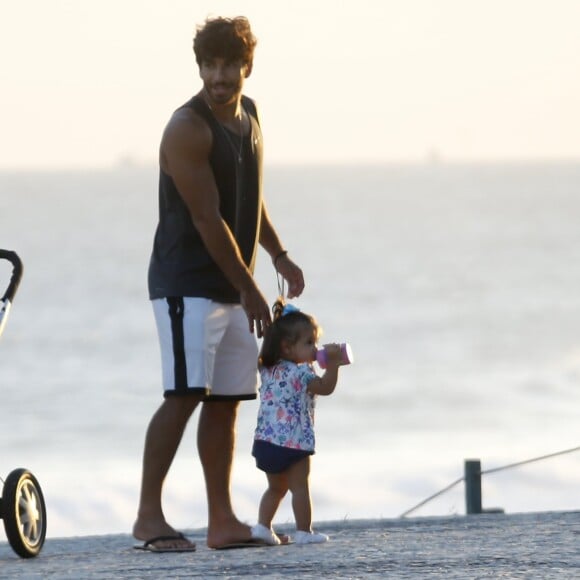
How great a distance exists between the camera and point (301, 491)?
22.3ft

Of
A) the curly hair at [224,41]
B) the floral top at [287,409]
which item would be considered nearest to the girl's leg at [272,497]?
the floral top at [287,409]

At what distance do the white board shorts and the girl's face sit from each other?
0.14 metres

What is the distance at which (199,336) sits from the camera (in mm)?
6555

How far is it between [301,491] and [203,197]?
1010mm

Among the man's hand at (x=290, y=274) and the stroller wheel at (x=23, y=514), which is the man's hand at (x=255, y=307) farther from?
the stroller wheel at (x=23, y=514)

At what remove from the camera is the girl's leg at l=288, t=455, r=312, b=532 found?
6793 mm

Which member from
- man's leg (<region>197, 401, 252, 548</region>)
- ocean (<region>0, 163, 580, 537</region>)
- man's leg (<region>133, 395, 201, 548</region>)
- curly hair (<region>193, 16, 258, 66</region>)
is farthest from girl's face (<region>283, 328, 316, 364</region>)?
ocean (<region>0, 163, 580, 537</region>)

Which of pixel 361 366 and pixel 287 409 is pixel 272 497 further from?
pixel 361 366

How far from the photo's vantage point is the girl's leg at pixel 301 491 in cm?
679

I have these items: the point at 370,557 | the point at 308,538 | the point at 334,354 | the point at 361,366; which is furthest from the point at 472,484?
the point at 361,366

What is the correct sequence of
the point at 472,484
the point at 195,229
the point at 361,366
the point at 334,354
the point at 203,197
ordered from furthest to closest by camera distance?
1. the point at 361,366
2. the point at 472,484
3. the point at 334,354
4. the point at 195,229
5. the point at 203,197

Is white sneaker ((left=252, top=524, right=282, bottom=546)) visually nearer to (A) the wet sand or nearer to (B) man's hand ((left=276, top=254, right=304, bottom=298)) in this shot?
(A) the wet sand

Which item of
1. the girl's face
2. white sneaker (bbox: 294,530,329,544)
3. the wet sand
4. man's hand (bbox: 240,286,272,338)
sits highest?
man's hand (bbox: 240,286,272,338)

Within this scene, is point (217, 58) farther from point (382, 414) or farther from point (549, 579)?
point (382, 414)
